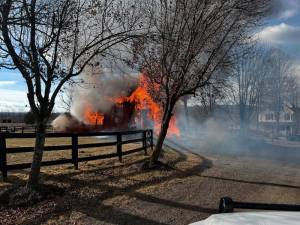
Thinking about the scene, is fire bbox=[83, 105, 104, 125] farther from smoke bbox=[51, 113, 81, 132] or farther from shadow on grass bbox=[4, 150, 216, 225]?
shadow on grass bbox=[4, 150, 216, 225]

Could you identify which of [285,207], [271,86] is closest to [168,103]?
[285,207]

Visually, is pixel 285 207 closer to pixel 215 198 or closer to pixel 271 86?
pixel 215 198

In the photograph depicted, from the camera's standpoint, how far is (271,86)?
56.7m

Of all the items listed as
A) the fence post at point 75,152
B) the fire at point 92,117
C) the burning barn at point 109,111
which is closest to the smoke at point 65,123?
the burning barn at point 109,111

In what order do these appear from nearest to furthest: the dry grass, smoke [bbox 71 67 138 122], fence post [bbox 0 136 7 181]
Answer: the dry grass
fence post [bbox 0 136 7 181]
smoke [bbox 71 67 138 122]

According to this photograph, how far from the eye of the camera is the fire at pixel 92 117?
44.5 m

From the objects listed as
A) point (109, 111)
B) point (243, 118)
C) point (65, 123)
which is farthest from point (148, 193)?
point (243, 118)

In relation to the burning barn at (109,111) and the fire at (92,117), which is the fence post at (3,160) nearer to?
the burning barn at (109,111)

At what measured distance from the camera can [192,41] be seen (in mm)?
14633

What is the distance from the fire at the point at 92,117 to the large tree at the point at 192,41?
29.0 metres

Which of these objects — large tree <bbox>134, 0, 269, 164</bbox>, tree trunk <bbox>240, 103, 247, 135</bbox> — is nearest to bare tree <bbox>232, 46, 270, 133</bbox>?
→ tree trunk <bbox>240, 103, 247, 135</bbox>

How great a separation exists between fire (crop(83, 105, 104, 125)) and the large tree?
95.2 feet

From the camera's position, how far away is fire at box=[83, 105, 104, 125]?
44.5 meters

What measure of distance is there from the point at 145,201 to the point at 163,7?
Answer: 8.36 metres
